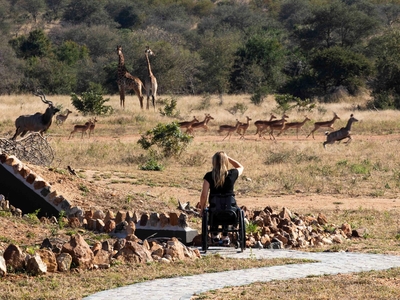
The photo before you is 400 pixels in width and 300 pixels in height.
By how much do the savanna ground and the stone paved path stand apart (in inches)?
8.2

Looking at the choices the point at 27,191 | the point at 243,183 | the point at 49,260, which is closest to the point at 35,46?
the point at 243,183

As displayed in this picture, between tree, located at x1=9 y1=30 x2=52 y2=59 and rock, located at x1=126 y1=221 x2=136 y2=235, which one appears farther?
Answer: tree, located at x1=9 y1=30 x2=52 y2=59

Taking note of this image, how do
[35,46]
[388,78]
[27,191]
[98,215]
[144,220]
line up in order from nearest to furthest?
[144,220] < [98,215] < [27,191] < [388,78] < [35,46]

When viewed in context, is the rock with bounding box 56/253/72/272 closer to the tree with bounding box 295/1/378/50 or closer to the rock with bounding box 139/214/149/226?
the rock with bounding box 139/214/149/226

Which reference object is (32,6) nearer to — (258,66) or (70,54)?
(70,54)

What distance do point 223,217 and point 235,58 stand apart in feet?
120

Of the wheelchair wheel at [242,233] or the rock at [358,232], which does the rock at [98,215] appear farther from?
the rock at [358,232]

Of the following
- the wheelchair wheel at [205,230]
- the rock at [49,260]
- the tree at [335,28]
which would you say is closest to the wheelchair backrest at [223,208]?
the wheelchair wheel at [205,230]

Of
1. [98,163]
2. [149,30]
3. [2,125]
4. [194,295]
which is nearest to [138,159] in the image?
[98,163]

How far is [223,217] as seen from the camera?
934 centimetres

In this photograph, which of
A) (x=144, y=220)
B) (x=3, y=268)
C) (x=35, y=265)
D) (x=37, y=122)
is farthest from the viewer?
(x=37, y=122)

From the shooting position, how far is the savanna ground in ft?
24.7

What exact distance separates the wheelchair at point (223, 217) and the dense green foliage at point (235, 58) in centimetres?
2563

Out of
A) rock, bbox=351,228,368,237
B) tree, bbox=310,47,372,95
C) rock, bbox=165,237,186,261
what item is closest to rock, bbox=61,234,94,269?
rock, bbox=165,237,186,261
